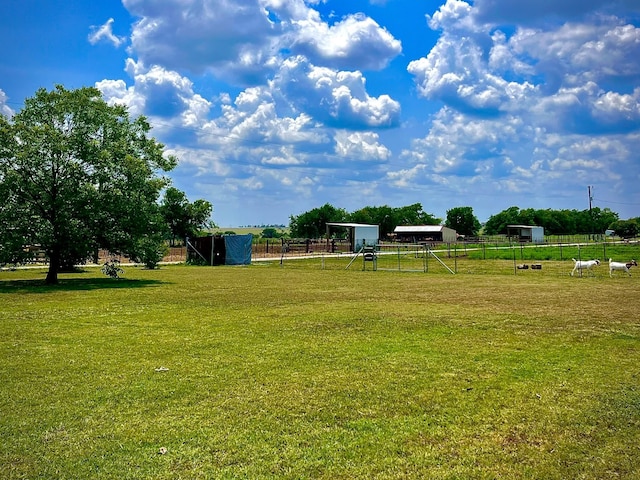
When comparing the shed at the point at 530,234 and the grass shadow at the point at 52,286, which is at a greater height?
the shed at the point at 530,234

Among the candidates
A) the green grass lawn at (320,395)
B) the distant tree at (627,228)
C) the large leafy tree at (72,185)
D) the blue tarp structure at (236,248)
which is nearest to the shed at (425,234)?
the distant tree at (627,228)

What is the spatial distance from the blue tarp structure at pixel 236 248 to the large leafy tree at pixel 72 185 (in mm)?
15622

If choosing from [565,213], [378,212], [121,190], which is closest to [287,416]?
[121,190]

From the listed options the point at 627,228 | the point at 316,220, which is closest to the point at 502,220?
the point at 627,228

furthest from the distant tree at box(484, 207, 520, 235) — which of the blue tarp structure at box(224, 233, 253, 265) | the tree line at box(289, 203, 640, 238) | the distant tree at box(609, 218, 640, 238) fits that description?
the blue tarp structure at box(224, 233, 253, 265)

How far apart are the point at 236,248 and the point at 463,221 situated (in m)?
94.8

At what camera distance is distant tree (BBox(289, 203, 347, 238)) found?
4496 inches

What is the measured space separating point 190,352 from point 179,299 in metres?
8.29

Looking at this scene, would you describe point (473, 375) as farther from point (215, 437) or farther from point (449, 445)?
point (215, 437)

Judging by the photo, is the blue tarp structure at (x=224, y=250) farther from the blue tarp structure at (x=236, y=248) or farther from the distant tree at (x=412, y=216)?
the distant tree at (x=412, y=216)

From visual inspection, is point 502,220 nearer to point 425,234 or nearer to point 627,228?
point 627,228

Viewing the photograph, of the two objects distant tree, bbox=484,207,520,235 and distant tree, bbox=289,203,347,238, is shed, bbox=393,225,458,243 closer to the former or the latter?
distant tree, bbox=289,203,347,238

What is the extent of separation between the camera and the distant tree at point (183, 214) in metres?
73.4

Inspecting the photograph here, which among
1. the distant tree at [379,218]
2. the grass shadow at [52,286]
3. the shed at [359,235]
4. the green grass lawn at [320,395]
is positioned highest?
the distant tree at [379,218]
